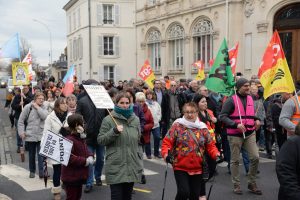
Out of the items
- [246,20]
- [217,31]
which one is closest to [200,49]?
[217,31]

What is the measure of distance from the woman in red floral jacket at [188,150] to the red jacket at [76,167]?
1155 millimetres

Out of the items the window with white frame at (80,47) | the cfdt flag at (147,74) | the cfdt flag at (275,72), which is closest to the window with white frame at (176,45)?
the cfdt flag at (147,74)

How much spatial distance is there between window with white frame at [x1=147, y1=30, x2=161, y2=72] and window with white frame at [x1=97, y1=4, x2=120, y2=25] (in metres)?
9.44

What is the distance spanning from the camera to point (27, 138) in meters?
7.83

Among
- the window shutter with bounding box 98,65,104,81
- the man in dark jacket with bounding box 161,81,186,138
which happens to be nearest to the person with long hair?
the man in dark jacket with bounding box 161,81,186,138

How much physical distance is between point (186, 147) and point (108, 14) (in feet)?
120

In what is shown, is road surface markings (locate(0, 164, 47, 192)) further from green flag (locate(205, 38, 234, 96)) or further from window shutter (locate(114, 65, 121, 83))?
window shutter (locate(114, 65, 121, 83))

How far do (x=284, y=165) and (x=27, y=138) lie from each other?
5850 millimetres

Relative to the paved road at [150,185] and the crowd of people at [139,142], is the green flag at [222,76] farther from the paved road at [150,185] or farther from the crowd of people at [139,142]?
the paved road at [150,185]

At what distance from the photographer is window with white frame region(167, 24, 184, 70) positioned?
27.3 meters

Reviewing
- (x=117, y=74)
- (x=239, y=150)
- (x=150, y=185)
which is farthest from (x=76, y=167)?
(x=117, y=74)

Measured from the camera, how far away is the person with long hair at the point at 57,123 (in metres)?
6.35

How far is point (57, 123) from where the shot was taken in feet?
21.6

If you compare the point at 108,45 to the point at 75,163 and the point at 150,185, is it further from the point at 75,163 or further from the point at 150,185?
the point at 75,163
